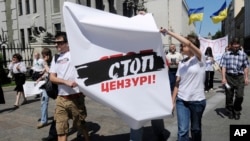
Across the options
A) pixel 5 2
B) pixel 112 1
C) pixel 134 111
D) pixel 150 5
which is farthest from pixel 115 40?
pixel 150 5

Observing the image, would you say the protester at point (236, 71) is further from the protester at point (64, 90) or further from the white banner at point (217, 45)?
the white banner at point (217, 45)

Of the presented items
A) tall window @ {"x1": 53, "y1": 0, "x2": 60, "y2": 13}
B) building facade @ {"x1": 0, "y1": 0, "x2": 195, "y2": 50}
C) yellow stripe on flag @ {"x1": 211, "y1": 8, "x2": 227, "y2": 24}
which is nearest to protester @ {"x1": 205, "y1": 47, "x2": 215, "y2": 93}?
yellow stripe on flag @ {"x1": 211, "y1": 8, "x2": 227, "y2": 24}

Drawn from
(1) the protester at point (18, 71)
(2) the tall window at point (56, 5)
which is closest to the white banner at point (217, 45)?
(1) the protester at point (18, 71)

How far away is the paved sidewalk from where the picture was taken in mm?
6223

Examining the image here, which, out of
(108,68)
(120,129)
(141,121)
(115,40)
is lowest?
(120,129)

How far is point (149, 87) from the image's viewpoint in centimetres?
422

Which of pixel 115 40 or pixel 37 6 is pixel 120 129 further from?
pixel 37 6

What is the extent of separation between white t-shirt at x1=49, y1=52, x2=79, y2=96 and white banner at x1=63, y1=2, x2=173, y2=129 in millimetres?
584

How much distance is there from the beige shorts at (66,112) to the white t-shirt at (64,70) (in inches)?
4.7

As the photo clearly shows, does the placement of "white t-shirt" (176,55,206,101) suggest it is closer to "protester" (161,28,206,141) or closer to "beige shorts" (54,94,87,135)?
"protester" (161,28,206,141)

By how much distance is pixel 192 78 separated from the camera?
14.8 feet

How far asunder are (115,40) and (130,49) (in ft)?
0.75

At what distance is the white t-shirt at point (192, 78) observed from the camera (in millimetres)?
4473

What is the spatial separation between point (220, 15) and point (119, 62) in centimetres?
→ 1344
